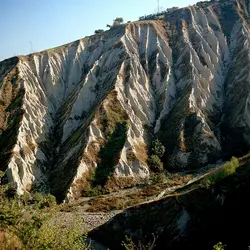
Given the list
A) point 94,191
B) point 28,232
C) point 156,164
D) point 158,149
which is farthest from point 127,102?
point 28,232

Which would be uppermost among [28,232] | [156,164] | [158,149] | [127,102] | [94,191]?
[28,232]

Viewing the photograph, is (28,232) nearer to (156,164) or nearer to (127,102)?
(156,164)

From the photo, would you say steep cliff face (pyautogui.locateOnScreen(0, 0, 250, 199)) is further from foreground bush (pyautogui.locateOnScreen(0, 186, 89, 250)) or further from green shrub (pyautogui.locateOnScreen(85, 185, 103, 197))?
foreground bush (pyautogui.locateOnScreen(0, 186, 89, 250))

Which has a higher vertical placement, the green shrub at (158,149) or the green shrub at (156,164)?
the green shrub at (158,149)

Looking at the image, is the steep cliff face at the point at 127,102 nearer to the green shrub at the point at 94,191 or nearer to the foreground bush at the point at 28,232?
the green shrub at the point at 94,191

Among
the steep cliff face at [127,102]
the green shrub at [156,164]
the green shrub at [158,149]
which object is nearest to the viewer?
the steep cliff face at [127,102]

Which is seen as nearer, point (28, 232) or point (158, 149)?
point (28, 232)

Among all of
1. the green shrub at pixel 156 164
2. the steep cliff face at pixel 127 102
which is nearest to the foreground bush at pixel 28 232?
the steep cliff face at pixel 127 102

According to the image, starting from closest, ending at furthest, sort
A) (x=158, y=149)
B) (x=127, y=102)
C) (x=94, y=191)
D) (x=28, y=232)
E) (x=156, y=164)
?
1. (x=28, y=232)
2. (x=94, y=191)
3. (x=156, y=164)
4. (x=158, y=149)
5. (x=127, y=102)

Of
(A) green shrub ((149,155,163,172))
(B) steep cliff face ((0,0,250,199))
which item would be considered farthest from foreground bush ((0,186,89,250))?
(A) green shrub ((149,155,163,172))
